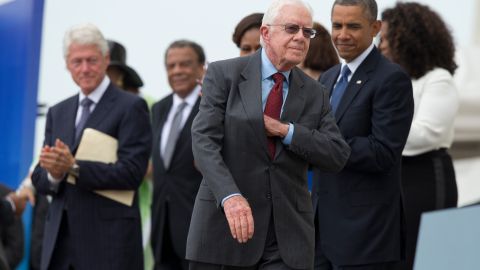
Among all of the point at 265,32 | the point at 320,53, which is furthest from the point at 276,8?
the point at 320,53

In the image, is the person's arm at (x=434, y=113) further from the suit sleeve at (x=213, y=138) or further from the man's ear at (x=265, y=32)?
the suit sleeve at (x=213, y=138)

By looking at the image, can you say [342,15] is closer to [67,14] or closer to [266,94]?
[266,94]

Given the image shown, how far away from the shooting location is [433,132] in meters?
7.22

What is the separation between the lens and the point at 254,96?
5688 millimetres

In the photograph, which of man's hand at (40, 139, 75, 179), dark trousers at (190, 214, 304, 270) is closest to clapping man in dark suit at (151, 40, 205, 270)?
man's hand at (40, 139, 75, 179)

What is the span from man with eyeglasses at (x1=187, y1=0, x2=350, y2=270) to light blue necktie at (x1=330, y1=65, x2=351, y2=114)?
2.94 ft

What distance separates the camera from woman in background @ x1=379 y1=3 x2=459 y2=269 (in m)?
7.25

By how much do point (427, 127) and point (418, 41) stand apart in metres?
0.63

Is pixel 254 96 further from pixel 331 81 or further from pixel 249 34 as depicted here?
pixel 249 34

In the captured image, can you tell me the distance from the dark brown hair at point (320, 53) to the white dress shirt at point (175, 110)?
0.93 metres

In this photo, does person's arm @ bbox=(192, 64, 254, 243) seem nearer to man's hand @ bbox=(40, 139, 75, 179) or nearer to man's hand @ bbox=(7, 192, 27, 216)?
man's hand @ bbox=(40, 139, 75, 179)

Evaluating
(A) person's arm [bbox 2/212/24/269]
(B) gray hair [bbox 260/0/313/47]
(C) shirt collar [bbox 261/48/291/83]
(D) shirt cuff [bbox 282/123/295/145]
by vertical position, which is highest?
(B) gray hair [bbox 260/0/313/47]

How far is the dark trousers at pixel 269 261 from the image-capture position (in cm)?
566

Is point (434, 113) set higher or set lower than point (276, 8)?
lower
